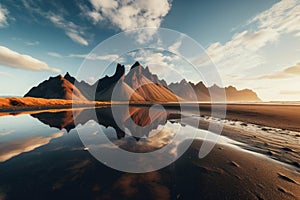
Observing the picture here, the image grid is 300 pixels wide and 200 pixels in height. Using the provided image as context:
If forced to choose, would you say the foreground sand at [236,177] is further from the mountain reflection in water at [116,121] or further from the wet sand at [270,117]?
the wet sand at [270,117]

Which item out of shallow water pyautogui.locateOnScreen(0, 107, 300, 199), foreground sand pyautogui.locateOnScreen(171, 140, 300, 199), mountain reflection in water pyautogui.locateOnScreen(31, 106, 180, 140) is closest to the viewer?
shallow water pyautogui.locateOnScreen(0, 107, 300, 199)

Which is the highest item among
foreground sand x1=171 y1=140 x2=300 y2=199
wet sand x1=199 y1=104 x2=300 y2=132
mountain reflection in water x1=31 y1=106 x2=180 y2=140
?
wet sand x1=199 y1=104 x2=300 y2=132

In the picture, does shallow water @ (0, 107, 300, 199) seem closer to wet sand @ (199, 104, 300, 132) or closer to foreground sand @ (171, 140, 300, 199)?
foreground sand @ (171, 140, 300, 199)

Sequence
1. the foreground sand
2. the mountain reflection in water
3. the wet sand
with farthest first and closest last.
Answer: the wet sand < the mountain reflection in water < the foreground sand

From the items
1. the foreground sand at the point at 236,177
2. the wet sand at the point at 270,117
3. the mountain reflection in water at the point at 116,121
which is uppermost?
the wet sand at the point at 270,117

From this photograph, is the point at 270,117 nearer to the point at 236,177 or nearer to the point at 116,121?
the point at 236,177

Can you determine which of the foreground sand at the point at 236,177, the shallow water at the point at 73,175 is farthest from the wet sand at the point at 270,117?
the shallow water at the point at 73,175

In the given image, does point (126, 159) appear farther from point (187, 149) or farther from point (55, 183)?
point (187, 149)

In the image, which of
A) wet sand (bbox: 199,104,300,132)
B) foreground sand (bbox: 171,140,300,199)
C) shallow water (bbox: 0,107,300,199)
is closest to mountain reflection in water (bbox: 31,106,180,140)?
shallow water (bbox: 0,107,300,199)

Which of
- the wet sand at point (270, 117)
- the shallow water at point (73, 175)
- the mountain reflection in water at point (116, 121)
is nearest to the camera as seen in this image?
the shallow water at point (73, 175)

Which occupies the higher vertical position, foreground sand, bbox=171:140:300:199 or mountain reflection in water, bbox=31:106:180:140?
mountain reflection in water, bbox=31:106:180:140

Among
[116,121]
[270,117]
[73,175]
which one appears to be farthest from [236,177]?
[270,117]

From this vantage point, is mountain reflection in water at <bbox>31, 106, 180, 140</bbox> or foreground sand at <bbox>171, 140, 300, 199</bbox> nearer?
foreground sand at <bbox>171, 140, 300, 199</bbox>

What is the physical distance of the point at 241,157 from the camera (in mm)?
9312
